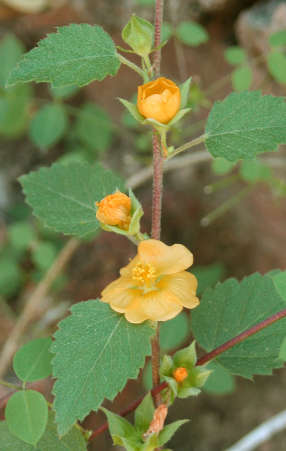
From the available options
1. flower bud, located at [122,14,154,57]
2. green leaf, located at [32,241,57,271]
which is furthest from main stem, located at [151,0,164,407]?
green leaf, located at [32,241,57,271]

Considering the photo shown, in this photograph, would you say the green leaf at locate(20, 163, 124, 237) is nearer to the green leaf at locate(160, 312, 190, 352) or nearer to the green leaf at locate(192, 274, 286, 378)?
the green leaf at locate(192, 274, 286, 378)

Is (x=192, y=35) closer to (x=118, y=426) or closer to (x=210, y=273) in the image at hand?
(x=210, y=273)

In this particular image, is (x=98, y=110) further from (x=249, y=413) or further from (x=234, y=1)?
(x=249, y=413)

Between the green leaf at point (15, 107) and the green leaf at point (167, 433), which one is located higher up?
the green leaf at point (15, 107)

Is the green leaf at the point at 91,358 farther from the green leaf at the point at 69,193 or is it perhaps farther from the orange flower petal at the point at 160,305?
the green leaf at the point at 69,193

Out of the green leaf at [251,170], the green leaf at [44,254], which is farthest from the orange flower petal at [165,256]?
the green leaf at [44,254]

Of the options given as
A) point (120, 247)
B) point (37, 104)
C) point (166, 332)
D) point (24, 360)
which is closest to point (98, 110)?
point (37, 104)
